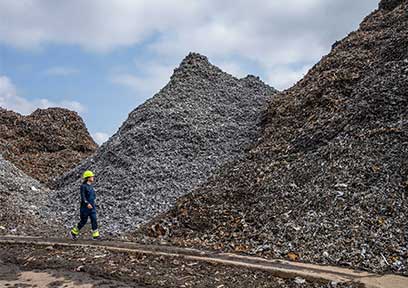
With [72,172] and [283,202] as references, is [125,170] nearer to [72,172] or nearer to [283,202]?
[72,172]

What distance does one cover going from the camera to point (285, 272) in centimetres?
632

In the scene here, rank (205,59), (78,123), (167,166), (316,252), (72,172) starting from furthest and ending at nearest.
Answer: (78,123) → (205,59) → (72,172) → (167,166) → (316,252)

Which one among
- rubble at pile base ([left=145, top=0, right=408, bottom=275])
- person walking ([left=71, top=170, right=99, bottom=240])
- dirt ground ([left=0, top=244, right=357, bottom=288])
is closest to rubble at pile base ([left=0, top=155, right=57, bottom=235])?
person walking ([left=71, top=170, right=99, bottom=240])

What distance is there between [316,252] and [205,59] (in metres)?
14.1

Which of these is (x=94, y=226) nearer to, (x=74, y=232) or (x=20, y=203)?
(x=74, y=232)

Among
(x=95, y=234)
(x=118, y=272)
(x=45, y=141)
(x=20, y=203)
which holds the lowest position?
(x=118, y=272)

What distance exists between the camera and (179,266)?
6898 mm

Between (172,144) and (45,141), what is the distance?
9.20m

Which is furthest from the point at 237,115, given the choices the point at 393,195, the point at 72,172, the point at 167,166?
the point at 393,195

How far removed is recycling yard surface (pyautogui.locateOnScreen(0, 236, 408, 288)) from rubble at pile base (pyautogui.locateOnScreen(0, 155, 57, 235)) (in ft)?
7.32

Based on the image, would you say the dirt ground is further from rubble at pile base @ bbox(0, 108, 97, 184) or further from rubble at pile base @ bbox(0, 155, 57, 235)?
rubble at pile base @ bbox(0, 108, 97, 184)

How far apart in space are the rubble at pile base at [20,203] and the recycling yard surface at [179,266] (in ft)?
7.32

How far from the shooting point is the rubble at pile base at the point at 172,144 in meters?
11.9

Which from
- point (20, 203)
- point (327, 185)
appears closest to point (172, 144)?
point (20, 203)
